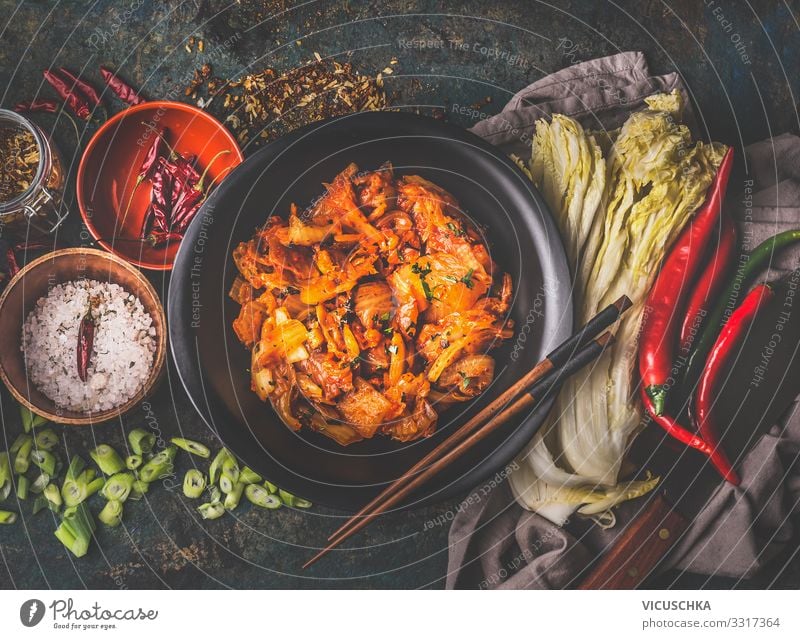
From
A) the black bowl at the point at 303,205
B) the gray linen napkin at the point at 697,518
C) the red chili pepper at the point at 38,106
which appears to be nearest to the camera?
the black bowl at the point at 303,205

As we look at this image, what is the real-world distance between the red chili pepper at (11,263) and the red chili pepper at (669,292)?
1.68m

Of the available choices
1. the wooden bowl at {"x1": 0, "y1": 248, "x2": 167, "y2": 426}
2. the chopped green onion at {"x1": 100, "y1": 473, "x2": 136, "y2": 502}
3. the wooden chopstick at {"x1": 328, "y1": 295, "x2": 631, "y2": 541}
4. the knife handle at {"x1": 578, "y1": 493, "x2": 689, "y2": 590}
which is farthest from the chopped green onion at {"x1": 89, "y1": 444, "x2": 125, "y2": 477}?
the knife handle at {"x1": 578, "y1": 493, "x2": 689, "y2": 590}

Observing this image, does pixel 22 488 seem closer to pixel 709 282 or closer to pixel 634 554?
pixel 634 554

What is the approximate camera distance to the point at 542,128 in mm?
1522

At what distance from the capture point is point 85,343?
151 centimetres

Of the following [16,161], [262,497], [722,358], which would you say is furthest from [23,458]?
[722,358]

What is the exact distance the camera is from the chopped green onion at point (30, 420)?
157cm

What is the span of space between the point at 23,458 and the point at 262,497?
2.14 feet

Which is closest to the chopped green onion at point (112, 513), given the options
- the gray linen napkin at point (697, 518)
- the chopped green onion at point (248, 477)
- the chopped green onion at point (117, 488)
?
the chopped green onion at point (117, 488)

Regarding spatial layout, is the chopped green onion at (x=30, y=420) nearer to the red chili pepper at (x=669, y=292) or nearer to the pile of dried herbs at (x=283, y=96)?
the pile of dried herbs at (x=283, y=96)

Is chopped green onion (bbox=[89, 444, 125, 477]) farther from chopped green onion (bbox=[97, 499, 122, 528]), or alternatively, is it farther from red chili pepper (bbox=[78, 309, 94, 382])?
red chili pepper (bbox=[78, 309, 94, 382])
